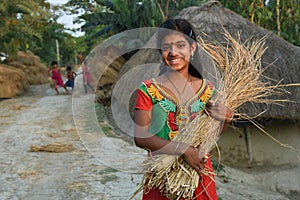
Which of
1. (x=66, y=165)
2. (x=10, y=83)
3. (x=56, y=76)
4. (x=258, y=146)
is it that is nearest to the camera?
(x=66, y=165)

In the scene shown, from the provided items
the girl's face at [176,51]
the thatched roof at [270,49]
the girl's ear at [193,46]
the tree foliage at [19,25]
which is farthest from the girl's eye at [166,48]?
the tree foliage at [19,25]

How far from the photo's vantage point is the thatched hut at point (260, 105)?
5707 mm

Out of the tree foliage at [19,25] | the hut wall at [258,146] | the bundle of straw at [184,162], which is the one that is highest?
the tree foliage at [19,25]

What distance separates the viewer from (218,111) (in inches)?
52.1

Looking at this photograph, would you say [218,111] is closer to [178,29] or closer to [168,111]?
[168,111]

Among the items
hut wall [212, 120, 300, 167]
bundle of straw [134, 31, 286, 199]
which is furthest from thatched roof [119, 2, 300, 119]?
bundle of straw [134, 31, 286, 199]

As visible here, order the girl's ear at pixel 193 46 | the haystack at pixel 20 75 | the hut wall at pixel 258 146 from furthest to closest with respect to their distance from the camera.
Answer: the haystack at pixel 20 75
the hut wall at pixel 258 146
the girl's ear at pixel 193 46

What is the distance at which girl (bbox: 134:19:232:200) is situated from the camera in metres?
1.30

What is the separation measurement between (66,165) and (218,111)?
9.88 ft

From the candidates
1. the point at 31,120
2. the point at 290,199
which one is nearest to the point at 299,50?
the point at 290,199

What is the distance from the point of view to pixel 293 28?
9852 mm

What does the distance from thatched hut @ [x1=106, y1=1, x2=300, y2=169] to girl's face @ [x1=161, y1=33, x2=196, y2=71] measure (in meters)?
4.06

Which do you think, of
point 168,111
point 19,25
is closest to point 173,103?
point 168,111

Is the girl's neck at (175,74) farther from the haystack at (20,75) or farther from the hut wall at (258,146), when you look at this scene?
the haystack at (20,75)
